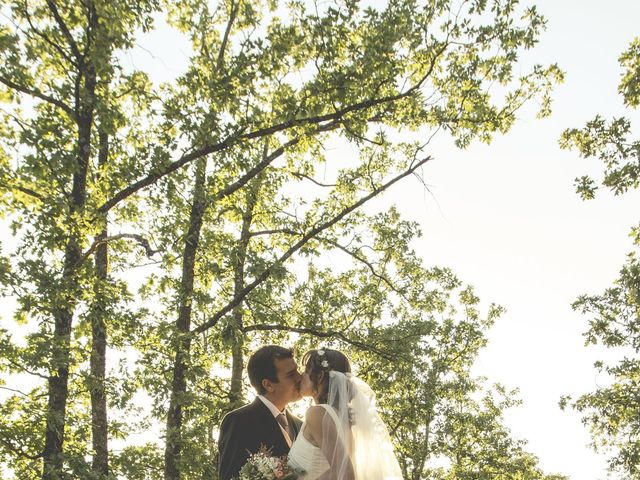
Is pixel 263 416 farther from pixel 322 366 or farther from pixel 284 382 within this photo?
pixel 322 366

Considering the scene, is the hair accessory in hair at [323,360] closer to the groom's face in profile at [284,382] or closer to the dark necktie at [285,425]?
the groom's face in profile at [284,382]

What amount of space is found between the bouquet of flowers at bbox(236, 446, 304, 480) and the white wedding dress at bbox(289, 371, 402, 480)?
94 mm

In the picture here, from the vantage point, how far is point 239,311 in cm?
1184

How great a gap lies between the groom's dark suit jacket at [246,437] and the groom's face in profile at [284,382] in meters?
0.19

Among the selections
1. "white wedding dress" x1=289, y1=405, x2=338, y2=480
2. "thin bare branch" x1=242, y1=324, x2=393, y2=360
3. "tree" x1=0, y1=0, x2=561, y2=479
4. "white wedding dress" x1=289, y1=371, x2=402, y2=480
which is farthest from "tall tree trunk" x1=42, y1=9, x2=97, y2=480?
"thin bare branch" x1=242, y1=324, x2=393, y2=360

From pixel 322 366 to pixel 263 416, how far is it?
896 mm

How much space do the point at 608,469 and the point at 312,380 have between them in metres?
14.3

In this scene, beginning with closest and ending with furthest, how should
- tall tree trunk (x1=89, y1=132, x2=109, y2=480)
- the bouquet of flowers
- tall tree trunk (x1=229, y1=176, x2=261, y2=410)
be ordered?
the bouquet of flowers → tall tree trunk (x1=89, y1=132, x2=109, y2=480) → tall tree trunk (x1=229, y1=176, x2=261, y2=410)

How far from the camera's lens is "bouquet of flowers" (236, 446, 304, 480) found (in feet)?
16.2

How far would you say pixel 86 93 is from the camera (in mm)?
7629

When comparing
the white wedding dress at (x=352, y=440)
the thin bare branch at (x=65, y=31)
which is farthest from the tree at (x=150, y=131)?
the white wedding dress at (x=352, y=440)

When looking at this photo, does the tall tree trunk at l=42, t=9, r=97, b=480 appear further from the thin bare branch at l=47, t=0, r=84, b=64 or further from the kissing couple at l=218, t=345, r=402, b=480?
the kissing couple at l=218, t=345, r=402, b=480

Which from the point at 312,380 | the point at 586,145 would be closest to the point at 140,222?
the point at 312,380

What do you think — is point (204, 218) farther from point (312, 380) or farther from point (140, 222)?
point (312, 380)
